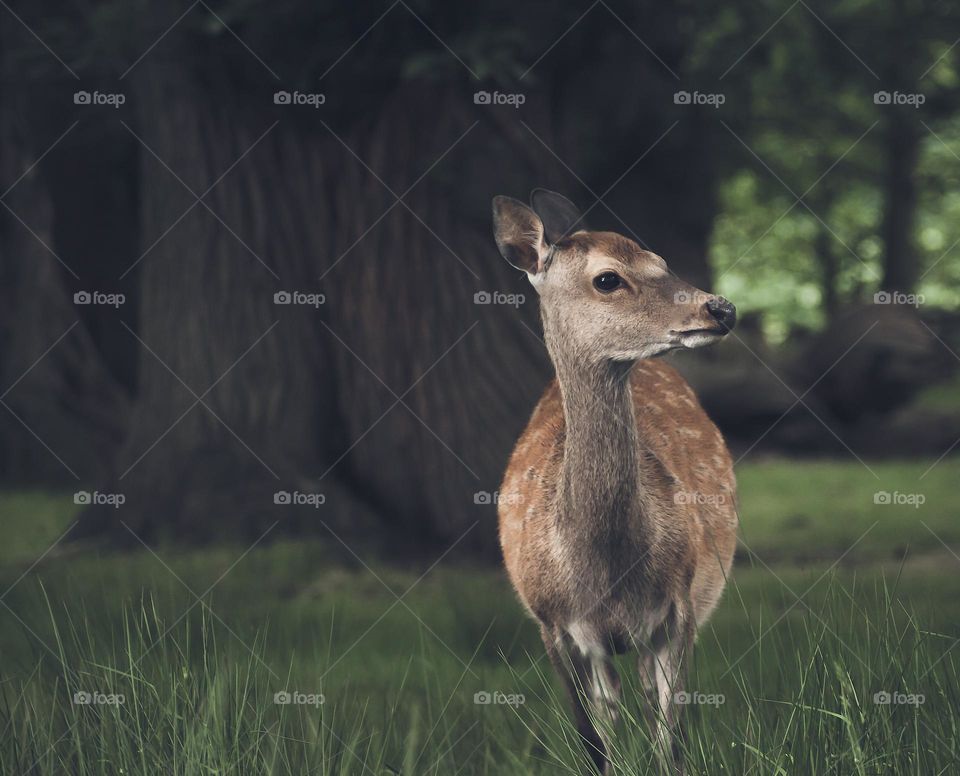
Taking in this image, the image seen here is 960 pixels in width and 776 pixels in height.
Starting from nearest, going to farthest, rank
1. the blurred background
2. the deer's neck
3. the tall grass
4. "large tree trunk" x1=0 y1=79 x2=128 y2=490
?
1. the tall grass
2. the deer's neck
3. the blurred background
4. "large tree trunk" x1=0 y1=79 x2=128 y2=490

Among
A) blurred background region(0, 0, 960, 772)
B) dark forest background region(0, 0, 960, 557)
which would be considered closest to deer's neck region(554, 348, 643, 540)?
blurred background region(0, 0, 960, 772)

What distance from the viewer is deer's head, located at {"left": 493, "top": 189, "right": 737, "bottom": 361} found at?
424cm

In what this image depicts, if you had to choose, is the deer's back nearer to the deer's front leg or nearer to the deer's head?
the deer's front leg

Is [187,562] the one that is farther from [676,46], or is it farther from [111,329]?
[111,329]

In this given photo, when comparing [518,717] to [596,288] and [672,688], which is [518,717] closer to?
[672,688]

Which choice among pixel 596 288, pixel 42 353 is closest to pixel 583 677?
pixel 596 288

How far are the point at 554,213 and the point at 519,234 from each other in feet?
0.48

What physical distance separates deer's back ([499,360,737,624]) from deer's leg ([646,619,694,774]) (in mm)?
157

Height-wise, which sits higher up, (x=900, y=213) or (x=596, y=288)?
(x=900, y=213)

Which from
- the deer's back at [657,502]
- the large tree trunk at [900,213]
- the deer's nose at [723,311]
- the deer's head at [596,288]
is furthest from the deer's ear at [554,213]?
the large tree trunk at [900,213]

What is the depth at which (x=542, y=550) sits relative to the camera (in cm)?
465

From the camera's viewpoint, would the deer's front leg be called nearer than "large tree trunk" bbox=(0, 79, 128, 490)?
Yes

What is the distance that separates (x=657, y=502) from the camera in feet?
15.2

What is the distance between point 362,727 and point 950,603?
3029mm
